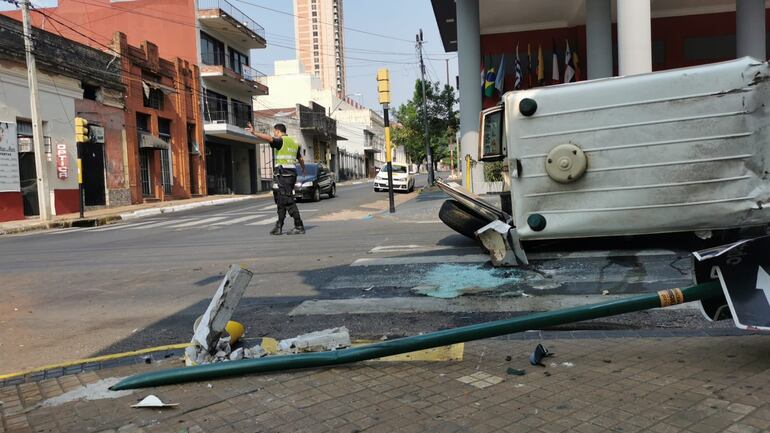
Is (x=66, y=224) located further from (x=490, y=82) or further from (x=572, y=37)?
(x=572, y=37)

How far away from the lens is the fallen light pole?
11.2ft

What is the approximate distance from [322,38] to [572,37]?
93.2m

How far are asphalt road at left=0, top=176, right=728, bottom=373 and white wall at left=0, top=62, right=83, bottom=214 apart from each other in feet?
39.0

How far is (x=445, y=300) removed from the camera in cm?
548

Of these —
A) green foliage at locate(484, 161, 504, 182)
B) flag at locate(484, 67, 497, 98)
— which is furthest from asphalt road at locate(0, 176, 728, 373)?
flag at locate(484, 67, 497, 98)

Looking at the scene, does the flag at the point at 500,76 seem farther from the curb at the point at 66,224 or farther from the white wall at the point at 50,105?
the white wall at the point at 50,105

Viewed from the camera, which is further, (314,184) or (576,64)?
(314,184)

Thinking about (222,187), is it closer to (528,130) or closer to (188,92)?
(188,92)

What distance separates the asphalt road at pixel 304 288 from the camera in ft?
16.0

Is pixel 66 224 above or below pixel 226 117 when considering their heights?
below

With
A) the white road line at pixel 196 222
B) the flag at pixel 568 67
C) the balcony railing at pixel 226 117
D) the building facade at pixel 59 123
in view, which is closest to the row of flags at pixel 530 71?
the flag at pixel 568 67

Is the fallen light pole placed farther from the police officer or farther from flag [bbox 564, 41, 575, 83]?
flag [bbox 564, 41, 575, 83]

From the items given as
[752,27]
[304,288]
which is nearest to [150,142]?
[304,288]

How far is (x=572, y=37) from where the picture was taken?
822 inches
